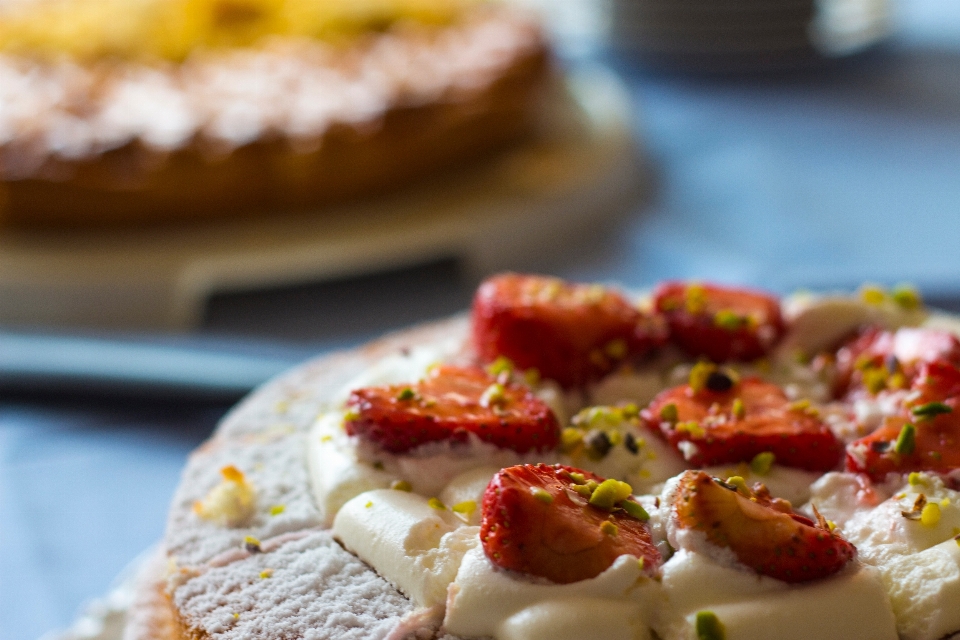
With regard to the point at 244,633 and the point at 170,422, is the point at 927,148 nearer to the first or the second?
the point at 170,422

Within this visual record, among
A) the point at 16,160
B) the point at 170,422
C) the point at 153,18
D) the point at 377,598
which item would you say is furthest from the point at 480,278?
the point at 377,598

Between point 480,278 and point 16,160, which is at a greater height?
point 16,160

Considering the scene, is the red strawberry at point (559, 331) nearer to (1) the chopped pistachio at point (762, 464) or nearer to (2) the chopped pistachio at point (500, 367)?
(2) the chopped pistachio at point (500, 367)

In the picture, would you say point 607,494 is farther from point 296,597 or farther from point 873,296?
point 873,296

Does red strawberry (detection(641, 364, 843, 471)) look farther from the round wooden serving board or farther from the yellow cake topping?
the yellow cake topping

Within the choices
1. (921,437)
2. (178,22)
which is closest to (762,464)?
(921,437)

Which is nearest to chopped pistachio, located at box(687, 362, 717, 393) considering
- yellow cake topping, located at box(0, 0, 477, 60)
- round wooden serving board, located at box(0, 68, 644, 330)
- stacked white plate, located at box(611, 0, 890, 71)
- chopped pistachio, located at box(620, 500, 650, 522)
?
chopped pistachio, located at box(620, 500, 650, 522)
